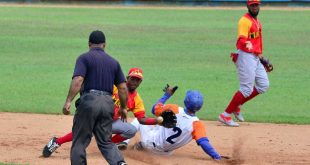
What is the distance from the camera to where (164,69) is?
18.8 metres

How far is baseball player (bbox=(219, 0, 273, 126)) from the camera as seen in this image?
482 inches

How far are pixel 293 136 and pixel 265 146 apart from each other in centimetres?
97

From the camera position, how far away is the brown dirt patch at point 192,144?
32.9ft

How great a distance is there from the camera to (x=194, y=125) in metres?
9.73

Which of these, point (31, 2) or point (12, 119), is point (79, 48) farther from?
point (31, 2)

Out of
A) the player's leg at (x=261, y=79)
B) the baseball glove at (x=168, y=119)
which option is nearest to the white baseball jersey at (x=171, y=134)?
the baseball glove at (x=168, y=119)

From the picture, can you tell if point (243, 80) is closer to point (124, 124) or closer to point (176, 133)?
point (176, 133)

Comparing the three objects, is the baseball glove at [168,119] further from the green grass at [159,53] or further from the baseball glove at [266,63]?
the green grass at [159,53]

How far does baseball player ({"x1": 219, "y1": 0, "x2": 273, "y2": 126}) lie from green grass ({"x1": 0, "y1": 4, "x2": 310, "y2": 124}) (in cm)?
89

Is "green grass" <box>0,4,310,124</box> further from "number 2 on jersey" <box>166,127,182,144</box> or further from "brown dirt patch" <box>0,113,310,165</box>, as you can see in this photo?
"number 2 on jersey" <box>166,127,182,144</box>

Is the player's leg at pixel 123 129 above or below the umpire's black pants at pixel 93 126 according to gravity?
below

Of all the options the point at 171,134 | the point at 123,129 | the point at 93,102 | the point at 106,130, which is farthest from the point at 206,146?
the point at 93,102

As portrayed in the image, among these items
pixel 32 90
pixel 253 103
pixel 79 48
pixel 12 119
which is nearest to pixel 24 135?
pixel 12 119

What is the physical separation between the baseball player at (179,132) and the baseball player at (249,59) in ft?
7.68
